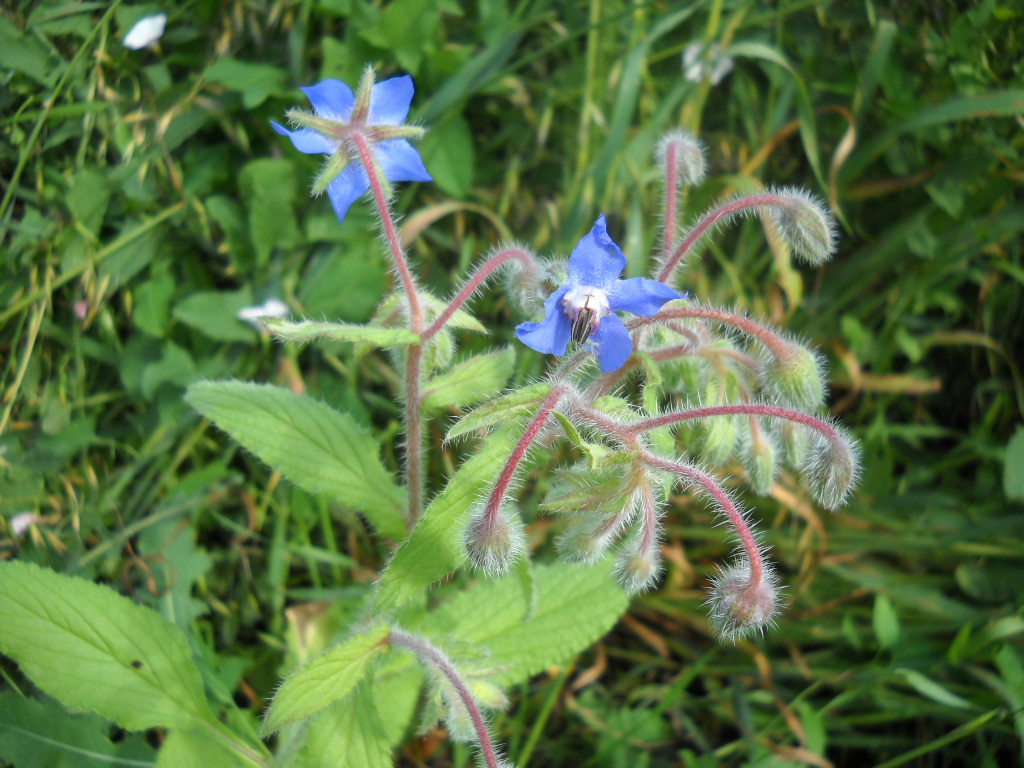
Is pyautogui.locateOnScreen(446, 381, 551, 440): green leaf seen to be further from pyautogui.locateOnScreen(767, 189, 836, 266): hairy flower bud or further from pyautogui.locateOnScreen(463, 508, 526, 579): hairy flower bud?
pyautogui.locateOnScreen(767, 189, 836, 266): hairy flower bud

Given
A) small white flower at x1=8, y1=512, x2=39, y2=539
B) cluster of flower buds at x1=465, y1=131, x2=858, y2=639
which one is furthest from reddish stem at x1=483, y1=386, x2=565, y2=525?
small white flower at x1=8, y1=512, x2=39, y2=539

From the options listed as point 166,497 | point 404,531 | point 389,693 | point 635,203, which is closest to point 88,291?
point 166,497

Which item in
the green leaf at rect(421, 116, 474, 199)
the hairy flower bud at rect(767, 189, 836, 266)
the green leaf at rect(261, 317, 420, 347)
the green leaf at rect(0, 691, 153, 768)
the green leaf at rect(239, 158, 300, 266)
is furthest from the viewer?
the green leaf at rect(421, 116, 474, 199)

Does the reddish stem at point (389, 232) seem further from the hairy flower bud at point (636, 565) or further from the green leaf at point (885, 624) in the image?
the green leaf at point (885, 624)

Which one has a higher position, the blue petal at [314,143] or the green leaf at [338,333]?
the blue petal at [314,143]

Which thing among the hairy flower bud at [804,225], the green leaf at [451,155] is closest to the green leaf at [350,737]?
the hairy flower bud at [804,225]

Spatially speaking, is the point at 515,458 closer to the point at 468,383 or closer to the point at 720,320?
the point at 468,383
